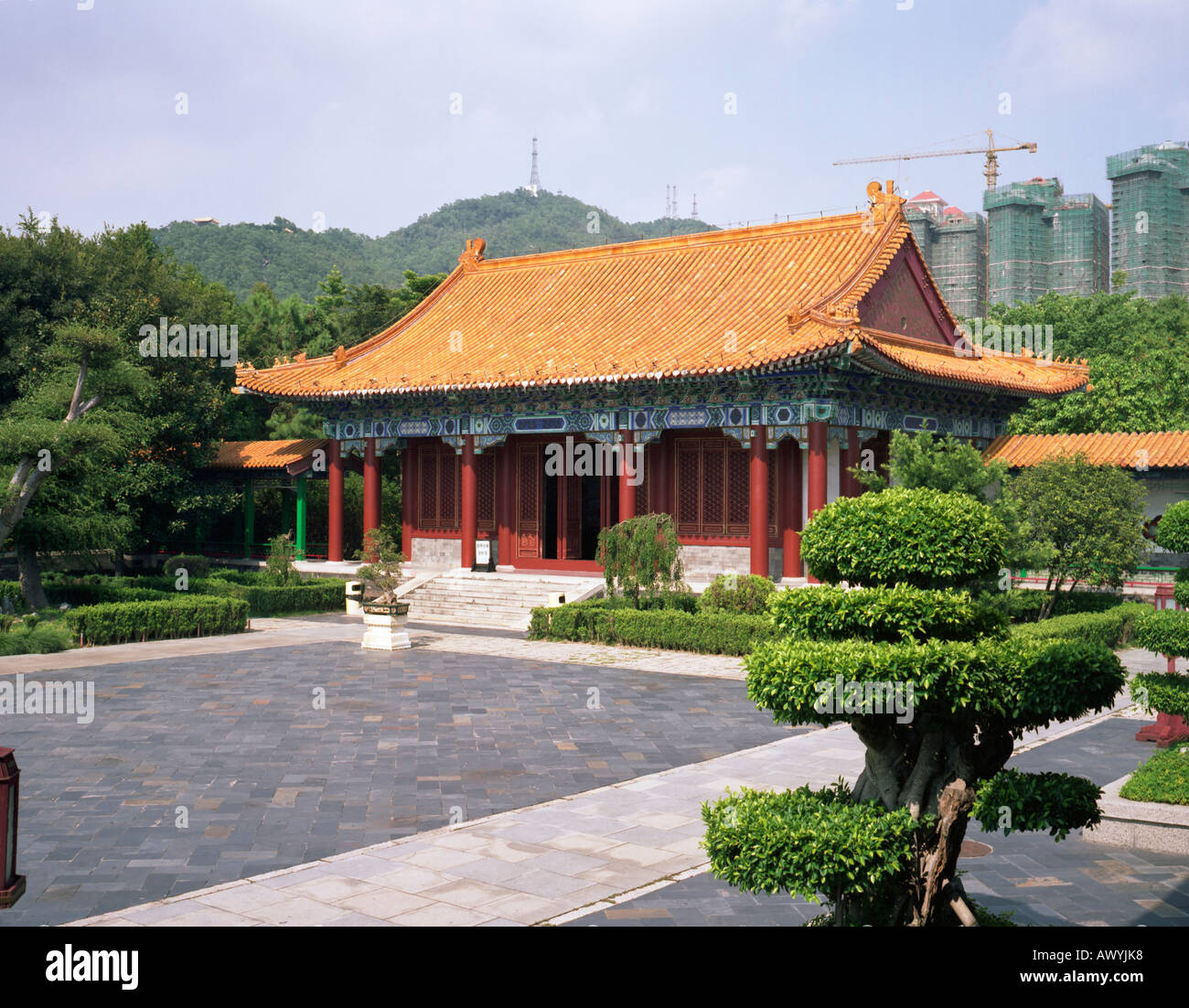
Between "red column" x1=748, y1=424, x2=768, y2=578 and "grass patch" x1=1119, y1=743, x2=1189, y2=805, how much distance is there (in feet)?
38.9

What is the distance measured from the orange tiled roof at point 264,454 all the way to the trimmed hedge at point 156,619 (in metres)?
7.73

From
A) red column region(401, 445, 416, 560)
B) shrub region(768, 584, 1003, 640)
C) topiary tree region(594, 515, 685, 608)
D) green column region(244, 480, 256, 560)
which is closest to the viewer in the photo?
shrub region(768, 584, 1003, 640)

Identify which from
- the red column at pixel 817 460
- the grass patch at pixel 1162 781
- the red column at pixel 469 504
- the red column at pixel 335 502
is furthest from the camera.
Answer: the red column at pixel 335 502

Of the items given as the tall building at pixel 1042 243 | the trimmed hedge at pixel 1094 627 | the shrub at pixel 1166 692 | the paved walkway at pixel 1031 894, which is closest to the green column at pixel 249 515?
the trimmed hedge at pixel 1094 627

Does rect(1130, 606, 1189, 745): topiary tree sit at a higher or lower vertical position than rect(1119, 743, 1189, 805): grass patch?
higher

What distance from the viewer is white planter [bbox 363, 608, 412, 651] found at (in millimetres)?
17469

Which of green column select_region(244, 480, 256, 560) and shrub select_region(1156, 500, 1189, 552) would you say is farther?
green column select_region(244, 480, 256, 560)

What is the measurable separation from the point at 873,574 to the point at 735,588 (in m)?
13.5

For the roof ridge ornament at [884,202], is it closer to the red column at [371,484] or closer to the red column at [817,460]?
the red column at [817,460]

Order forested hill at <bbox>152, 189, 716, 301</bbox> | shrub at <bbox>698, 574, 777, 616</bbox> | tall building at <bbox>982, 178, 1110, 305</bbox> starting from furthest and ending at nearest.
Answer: tall building at <bbox>982, 178, 1110, 305</bbox>
forested hill at <bbox>152, 189, 716, 301</bbox>
shrub at <bbox>698, 574, 777, 616</bbox>

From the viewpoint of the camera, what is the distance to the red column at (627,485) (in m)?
21.8

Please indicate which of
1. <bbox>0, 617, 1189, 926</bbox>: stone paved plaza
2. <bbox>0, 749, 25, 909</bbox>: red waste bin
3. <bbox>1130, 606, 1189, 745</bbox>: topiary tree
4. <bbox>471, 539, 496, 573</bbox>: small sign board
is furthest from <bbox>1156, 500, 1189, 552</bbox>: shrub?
<bbox>471, 539, 496, 573</bbox>: small sign board

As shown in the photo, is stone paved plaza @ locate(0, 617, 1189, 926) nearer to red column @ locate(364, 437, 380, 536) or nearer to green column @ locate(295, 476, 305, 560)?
red column @ locate(364, 437, 380, 536)
